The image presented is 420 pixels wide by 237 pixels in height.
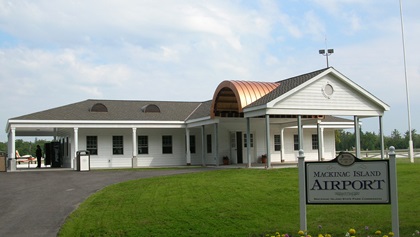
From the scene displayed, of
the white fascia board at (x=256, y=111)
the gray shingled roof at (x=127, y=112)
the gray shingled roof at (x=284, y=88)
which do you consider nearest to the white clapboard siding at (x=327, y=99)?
the gray shingled roof at (x=284, y=88)

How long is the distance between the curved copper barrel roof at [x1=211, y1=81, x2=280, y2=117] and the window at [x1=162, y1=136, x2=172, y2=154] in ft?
26.6

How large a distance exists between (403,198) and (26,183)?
14.6 m

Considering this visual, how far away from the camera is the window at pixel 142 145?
34531 mm

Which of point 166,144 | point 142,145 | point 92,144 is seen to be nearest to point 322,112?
point 166,144

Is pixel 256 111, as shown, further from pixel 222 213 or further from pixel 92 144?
pixel 92 144

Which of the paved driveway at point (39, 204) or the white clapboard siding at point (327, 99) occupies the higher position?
the white clapboard siding at point (327, 99)

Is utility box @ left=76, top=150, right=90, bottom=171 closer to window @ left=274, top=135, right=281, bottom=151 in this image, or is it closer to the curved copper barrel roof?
the curved copper barrel roof

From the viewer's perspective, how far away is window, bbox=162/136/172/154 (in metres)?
35.2

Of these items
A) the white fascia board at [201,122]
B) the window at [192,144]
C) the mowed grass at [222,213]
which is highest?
the white fascia board at [201,122]

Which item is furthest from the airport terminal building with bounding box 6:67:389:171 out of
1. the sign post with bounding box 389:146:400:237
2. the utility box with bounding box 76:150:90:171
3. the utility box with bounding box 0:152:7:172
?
the sign post with bounding box 389:146:400:237

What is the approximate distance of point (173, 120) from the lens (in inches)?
1334

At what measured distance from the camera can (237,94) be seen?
24.9 metres

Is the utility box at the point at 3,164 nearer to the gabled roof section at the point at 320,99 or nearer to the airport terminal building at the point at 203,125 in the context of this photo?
the airport terminal building at the point at 203,125

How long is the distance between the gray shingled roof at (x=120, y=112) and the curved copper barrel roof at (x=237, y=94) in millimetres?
2444
